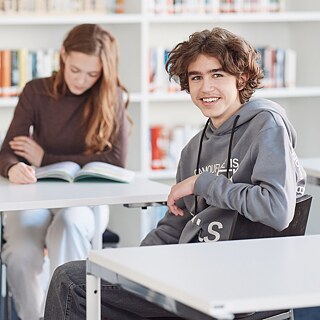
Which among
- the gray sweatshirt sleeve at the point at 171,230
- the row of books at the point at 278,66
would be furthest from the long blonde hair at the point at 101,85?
the row of books at the point at 278,66

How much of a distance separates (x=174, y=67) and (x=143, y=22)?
213 centimetres

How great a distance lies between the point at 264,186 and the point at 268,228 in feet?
0.37

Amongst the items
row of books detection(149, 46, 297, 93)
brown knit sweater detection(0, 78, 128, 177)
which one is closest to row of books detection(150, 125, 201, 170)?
row of books detection(149, 46, 297, 93)

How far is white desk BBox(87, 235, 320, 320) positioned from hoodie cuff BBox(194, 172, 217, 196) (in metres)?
0.26

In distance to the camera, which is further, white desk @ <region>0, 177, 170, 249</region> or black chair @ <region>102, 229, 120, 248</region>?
black chair @ <region>102, 229, 120, 248</region>

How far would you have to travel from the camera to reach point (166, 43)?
5250 mm

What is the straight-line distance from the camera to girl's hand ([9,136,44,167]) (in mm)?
3650

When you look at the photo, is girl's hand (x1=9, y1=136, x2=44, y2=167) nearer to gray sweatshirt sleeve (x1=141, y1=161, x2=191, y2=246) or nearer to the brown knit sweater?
the brown knit sweater

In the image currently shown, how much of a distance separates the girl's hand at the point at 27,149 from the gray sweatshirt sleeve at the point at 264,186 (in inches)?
51.1

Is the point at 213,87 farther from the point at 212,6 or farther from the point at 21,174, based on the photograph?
the point at 212,6

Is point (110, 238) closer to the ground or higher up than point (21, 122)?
closer to the ground

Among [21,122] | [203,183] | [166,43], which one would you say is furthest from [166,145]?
[203,183]

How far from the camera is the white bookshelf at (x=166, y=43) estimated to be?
191 inches

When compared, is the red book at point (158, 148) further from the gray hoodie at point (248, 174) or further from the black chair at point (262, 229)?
the black chair at point (262, 229)
